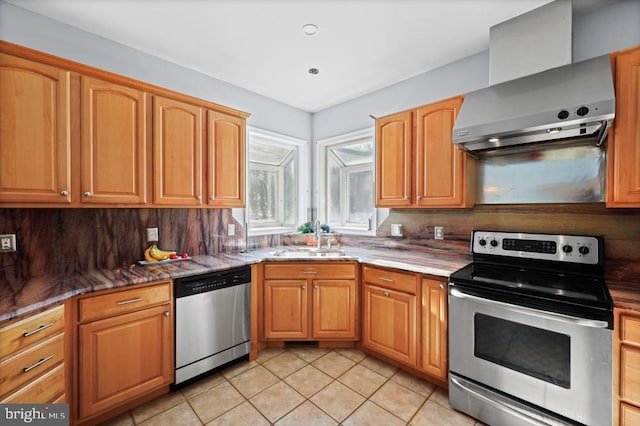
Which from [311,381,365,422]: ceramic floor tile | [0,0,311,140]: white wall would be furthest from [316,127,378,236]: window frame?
[311,381,365,422]: ceramic floor tile

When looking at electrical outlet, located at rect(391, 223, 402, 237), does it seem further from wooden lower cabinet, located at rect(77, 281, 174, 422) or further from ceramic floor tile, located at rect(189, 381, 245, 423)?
wooden lower cabinet, located at rect(77, 281, 174, 422)

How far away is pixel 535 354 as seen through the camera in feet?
5.18

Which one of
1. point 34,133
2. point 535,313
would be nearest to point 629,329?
point 535,313

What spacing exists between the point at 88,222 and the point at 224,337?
1341 mm

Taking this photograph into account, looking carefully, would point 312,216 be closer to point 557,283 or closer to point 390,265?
point 390,265

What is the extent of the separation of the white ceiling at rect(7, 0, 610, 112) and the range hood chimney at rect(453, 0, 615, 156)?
160 millimetres

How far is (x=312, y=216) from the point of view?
12.3 ft

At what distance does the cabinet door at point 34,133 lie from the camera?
5.07 feet

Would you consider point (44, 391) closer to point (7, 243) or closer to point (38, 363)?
point (38, 363)

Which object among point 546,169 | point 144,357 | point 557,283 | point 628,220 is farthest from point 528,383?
point 144,357

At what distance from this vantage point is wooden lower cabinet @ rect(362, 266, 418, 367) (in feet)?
7.09

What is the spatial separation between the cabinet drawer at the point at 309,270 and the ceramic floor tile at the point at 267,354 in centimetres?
71

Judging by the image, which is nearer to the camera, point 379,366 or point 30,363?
point 30,363

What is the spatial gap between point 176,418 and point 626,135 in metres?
3.19
